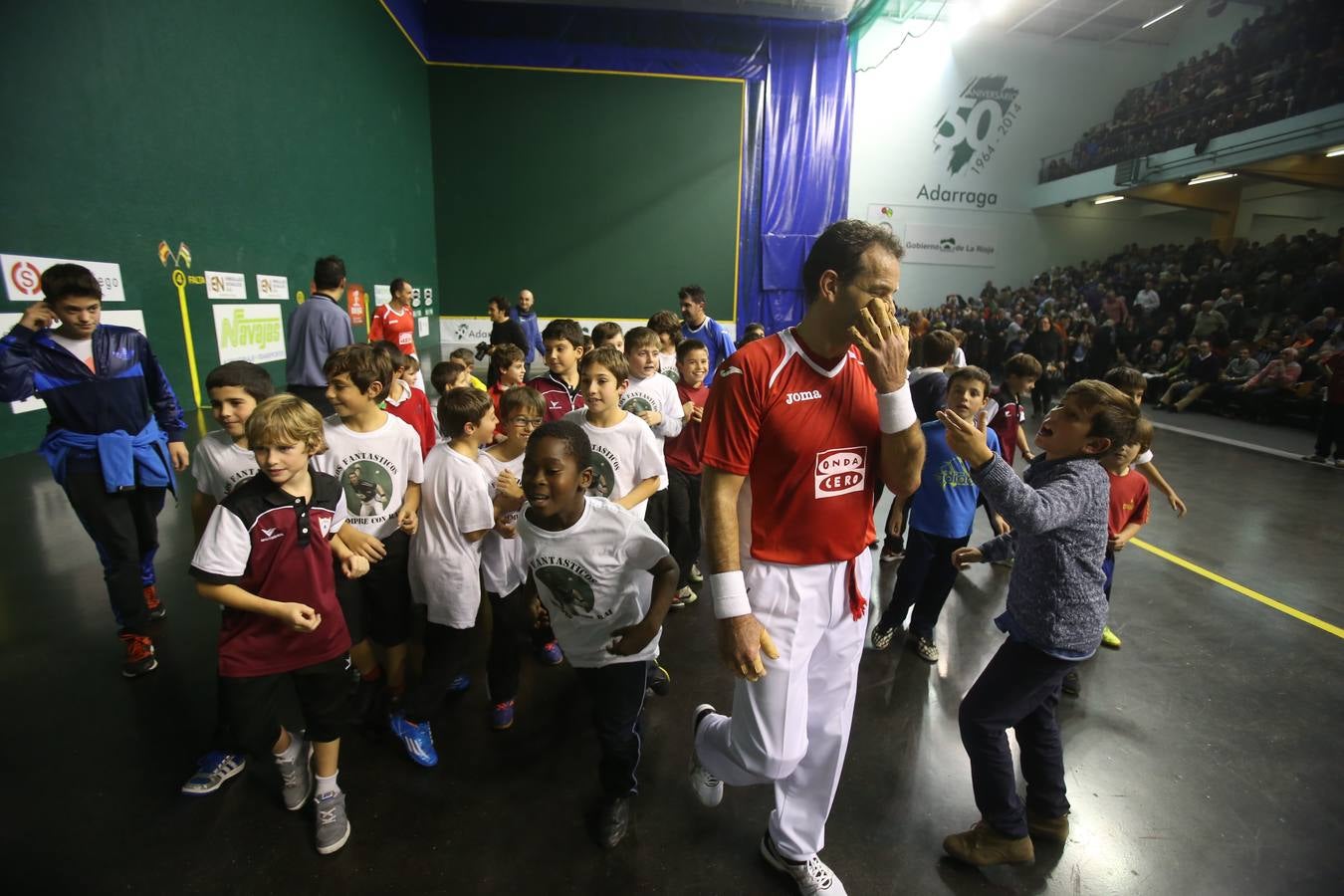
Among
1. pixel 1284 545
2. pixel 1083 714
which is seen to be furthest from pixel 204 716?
pixel 1284 545

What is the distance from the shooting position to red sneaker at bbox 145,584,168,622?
3426 mm

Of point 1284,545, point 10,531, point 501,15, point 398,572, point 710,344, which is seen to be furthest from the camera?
point 501,15

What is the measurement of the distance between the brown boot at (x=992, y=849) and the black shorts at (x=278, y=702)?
2079 millimetres

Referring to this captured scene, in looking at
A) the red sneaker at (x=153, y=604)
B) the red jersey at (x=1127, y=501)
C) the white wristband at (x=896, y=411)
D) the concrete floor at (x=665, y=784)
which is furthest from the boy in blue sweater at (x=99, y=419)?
the red jersey at (x=1127, y=501)

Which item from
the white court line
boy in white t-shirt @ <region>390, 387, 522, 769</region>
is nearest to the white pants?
boy in white t-shirt @ <region>390, 387, 522, 769</region>

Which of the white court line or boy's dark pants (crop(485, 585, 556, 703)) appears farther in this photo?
the white court line

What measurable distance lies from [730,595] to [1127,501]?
2539 mm

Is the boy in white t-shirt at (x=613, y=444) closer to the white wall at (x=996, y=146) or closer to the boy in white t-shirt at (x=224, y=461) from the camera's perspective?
the boy in white t-shirt at (x=224, y=461)

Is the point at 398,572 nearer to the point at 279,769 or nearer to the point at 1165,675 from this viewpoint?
the point at 279,769

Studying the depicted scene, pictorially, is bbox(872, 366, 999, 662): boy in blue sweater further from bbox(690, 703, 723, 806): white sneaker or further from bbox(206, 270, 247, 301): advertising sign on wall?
bbox(206, 270, 247, 301): advertising sign on wall

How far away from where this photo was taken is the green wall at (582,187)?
13.9 meters

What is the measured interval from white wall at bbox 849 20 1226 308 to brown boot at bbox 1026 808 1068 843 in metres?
17.9

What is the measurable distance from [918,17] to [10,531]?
2027 cm

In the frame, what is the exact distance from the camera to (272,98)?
7324 millimetres
